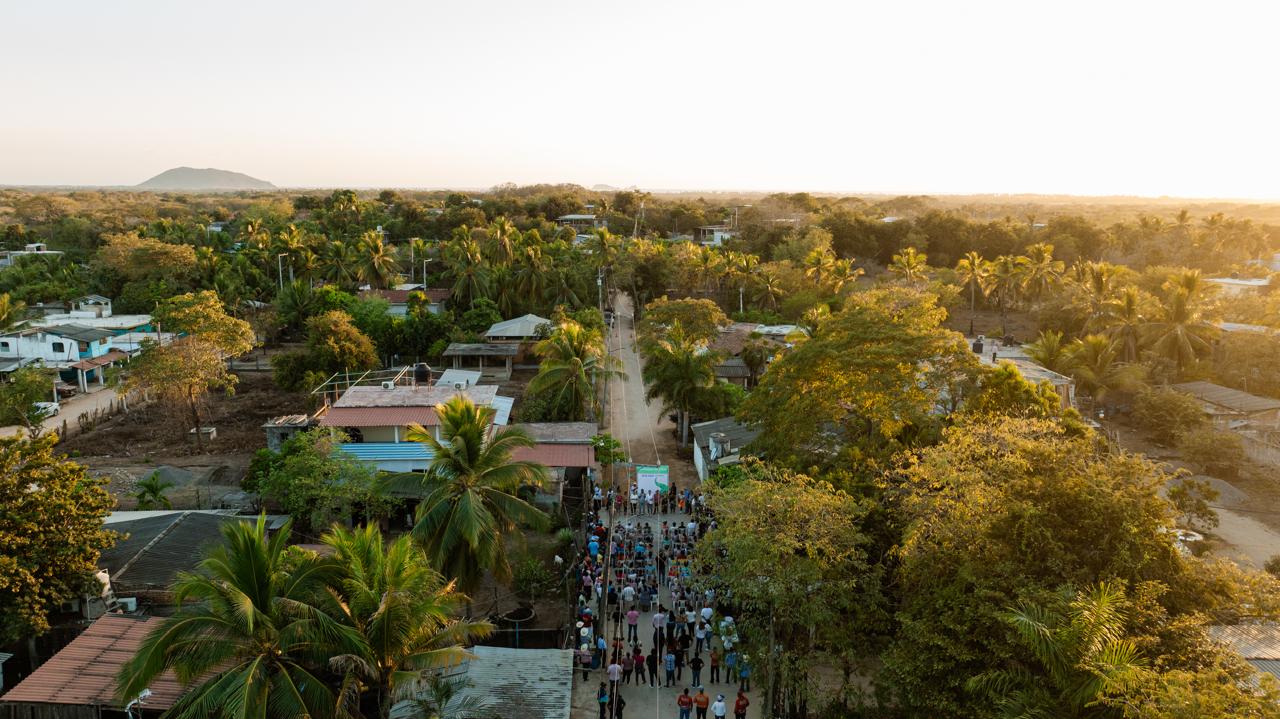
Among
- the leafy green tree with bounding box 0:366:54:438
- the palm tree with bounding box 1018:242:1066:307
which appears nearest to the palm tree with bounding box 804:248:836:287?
the palm tree with bounding box 1018:242:1066:307

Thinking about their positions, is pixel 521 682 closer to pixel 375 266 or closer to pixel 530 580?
pixel 530 580

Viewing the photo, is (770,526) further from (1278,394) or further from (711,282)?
(711,282)

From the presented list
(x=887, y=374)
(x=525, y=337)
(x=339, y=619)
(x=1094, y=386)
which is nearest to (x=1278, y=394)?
(x=1094, y=386)

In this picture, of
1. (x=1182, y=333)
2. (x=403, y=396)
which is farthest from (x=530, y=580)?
(x=1182, y=333)

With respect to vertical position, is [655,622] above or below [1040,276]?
below

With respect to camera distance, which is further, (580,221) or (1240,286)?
(580,221)

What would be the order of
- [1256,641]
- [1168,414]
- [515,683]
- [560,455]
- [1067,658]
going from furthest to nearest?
[1168,414]
[560,455]
[515,683]
[1256,641]
[1067,658]

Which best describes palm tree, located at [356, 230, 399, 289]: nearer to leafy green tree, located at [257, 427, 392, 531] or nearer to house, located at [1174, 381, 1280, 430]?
leafy green tree, located at [257, 427, 392, 531]
